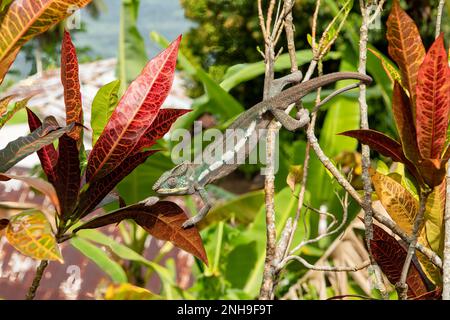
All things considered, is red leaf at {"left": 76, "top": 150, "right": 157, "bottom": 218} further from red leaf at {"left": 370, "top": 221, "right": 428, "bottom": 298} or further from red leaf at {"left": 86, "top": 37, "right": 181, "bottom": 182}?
red leaf at {"left": 370, "top": 221, "right": 428, "bottom": 298}

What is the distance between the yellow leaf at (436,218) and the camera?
1.98 feet


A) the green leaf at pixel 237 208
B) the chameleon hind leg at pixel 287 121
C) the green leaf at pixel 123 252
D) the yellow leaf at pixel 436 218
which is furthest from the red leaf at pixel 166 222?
the green leaf at pixel 237 208

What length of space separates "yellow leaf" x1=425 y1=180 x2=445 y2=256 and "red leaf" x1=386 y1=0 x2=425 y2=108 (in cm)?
13

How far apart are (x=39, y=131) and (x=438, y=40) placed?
329mm

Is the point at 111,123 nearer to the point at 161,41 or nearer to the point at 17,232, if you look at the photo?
the point at 17,232

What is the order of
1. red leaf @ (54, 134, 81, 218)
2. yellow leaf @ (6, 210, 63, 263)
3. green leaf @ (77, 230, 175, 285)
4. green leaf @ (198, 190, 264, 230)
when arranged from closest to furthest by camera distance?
yellow leaf @ (6, 210, 63, 263)
red leaf @ (54, 134, 81, 218)
green leaf @ (77, 230, 175, 285)
green leaf @ (198, 190, 264, 230)

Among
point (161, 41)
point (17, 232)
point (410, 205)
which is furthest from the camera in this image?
point (161, 41)

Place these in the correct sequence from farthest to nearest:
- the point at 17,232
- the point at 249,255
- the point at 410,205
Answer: the point at 249,255, the point at 410,205, the point at 17,232

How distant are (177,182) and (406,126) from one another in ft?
0.69

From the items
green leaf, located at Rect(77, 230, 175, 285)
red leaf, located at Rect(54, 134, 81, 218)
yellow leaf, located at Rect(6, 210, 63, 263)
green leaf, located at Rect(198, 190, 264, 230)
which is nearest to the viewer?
yellow leaf, located at Rect(6, 210, 63, 263)

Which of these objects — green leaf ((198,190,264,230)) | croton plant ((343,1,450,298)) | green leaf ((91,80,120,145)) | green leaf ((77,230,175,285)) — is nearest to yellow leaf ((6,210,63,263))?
green leaf ((91,80,120,145))

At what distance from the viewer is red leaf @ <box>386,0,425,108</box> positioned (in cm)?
48

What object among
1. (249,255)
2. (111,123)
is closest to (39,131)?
(111,123)

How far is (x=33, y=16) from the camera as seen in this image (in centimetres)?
53
